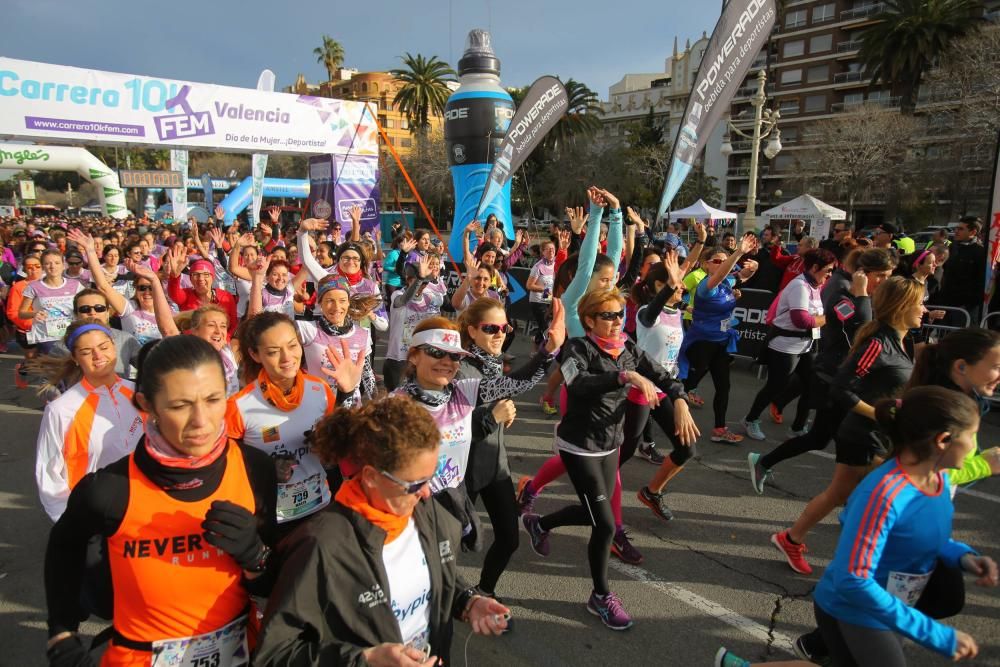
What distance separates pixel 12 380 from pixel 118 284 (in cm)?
245

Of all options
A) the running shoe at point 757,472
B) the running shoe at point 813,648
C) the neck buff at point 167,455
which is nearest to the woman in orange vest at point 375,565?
the neck buff at point 167,455

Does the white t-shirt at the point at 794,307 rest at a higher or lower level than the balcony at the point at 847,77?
lower

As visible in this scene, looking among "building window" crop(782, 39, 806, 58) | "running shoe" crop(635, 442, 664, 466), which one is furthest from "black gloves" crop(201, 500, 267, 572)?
"building window" crop(782, 39, 806, 58)

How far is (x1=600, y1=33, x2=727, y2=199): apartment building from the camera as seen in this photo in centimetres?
6041

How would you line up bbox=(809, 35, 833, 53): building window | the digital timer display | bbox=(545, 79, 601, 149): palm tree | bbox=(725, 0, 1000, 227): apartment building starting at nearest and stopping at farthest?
the digital timer display < bbox=(545, 79, 601, 149): palm tree < bbox=(725, 0, 1000, 227): apartment building < bbox=(809, 35, 833, 53): building window

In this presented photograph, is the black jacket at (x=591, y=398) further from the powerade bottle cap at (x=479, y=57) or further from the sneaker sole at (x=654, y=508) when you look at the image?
the powerade bottle cap at (x=479, y=57)

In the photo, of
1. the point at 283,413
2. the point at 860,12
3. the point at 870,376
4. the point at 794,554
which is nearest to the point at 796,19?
the point at 860,12

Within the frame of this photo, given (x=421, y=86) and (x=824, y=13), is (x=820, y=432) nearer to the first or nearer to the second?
(x=421, y=86)

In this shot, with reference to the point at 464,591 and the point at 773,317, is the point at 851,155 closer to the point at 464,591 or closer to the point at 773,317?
the point at 773,317

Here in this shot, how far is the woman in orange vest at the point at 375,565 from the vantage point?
1.53 meters

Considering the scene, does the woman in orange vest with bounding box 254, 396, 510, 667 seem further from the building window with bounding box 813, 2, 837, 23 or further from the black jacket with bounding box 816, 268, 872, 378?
the building window with bounding box 813, 2, 837, 23

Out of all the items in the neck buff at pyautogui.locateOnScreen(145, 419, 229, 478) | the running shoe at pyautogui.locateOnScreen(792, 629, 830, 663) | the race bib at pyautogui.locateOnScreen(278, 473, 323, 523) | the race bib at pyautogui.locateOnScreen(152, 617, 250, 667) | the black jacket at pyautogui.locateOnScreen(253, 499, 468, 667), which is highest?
the neck buff at pyautogui.locateOnScreen(145, 419, 229, 478)

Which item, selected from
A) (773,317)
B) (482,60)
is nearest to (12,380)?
(773,317)

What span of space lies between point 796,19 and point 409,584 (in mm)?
63737
